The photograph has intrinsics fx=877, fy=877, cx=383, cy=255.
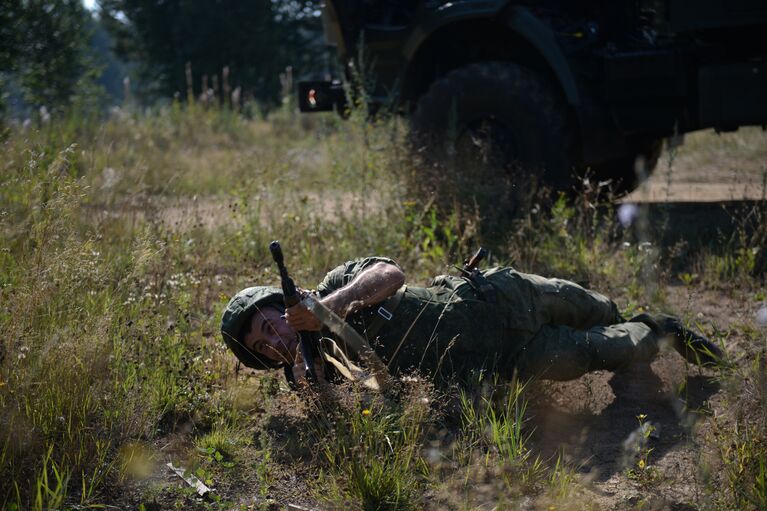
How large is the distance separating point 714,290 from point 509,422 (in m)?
2.53

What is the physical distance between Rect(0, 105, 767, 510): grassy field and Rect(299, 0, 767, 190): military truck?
0.98m

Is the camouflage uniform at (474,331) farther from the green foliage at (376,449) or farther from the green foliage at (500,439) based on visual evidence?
the green foliage at (376,449)

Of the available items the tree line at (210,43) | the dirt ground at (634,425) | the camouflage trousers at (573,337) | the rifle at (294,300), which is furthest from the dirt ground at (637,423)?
the tree line at (210,43)

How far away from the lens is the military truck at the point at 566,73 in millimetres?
5992

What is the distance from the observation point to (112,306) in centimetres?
394

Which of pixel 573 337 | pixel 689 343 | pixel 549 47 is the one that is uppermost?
pixel 549 47

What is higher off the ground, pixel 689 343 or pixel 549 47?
pixel 549 47

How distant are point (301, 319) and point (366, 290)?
0.32 metres

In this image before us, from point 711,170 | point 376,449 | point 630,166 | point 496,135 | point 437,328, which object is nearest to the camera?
point 376,449

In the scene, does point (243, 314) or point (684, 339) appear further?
point (684, 339)

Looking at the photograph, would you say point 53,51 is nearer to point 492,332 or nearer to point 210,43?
point 210,43

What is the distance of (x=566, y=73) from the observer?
6098mm

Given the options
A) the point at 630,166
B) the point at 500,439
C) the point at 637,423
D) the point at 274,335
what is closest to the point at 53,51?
the point at 630,166

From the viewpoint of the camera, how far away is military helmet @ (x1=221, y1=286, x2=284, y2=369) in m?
3.71
